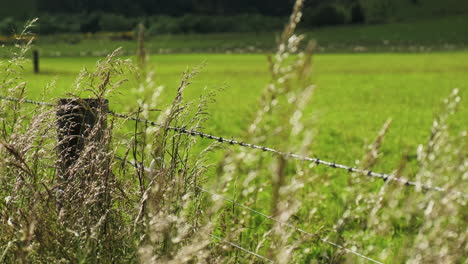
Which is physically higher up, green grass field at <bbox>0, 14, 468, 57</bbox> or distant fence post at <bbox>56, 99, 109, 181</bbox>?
distant fence post at <bbox>56, 99, 109, 181</bbox>

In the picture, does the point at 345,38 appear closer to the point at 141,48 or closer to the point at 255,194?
the point at 255,194

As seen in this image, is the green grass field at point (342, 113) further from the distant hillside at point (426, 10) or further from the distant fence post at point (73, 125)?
the distant hillside at point (426, 10)

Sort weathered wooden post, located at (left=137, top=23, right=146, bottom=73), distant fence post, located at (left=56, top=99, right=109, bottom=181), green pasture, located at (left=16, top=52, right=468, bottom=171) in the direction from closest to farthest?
1. weathered wooden post, located at (left=137, top=23, right=146, bottom=73)
2. distant fence post, located at (left=56, top=99, right=109, bottom=181)
3. green pasture, located at (left=16, top=52, right=468, bottom=171)

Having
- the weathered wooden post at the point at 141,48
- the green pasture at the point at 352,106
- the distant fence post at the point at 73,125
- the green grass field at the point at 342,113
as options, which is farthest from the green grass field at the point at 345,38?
the weathered wooden post at the point at 141,48

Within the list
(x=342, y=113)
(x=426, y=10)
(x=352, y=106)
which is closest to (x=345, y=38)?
(x=426, y=10)

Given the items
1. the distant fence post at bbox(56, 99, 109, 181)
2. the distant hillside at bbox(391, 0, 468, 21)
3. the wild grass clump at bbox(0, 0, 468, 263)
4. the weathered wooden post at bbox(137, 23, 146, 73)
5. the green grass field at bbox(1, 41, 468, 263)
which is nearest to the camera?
the wild grass clump at bbox(0, 0, 468, 263)

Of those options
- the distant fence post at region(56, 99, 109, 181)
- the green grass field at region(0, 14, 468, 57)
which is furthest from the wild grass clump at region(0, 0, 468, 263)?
the green grass field at region(0, 14, 468, 57)

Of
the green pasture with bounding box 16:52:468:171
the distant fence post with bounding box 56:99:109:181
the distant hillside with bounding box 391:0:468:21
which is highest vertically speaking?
the distant fence post with bounding box 56:99:109:181

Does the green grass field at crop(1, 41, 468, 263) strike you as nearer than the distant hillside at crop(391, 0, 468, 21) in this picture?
Yes

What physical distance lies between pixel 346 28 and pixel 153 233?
171 metres

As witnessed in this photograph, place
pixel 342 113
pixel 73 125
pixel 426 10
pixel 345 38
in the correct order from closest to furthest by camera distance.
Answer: pixel 73 125, pixel 342 113, pixel 345 38, pixel 426 10

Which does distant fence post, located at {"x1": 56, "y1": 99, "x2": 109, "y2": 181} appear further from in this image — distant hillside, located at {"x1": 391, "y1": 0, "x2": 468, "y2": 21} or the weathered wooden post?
distant hillside, located at {"x1": 391, "y1": 0, "x2": 468, "y2": 21}

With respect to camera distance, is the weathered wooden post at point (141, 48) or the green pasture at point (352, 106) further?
the green pasture at point (352, 106)

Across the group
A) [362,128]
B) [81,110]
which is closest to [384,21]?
[362,128]
